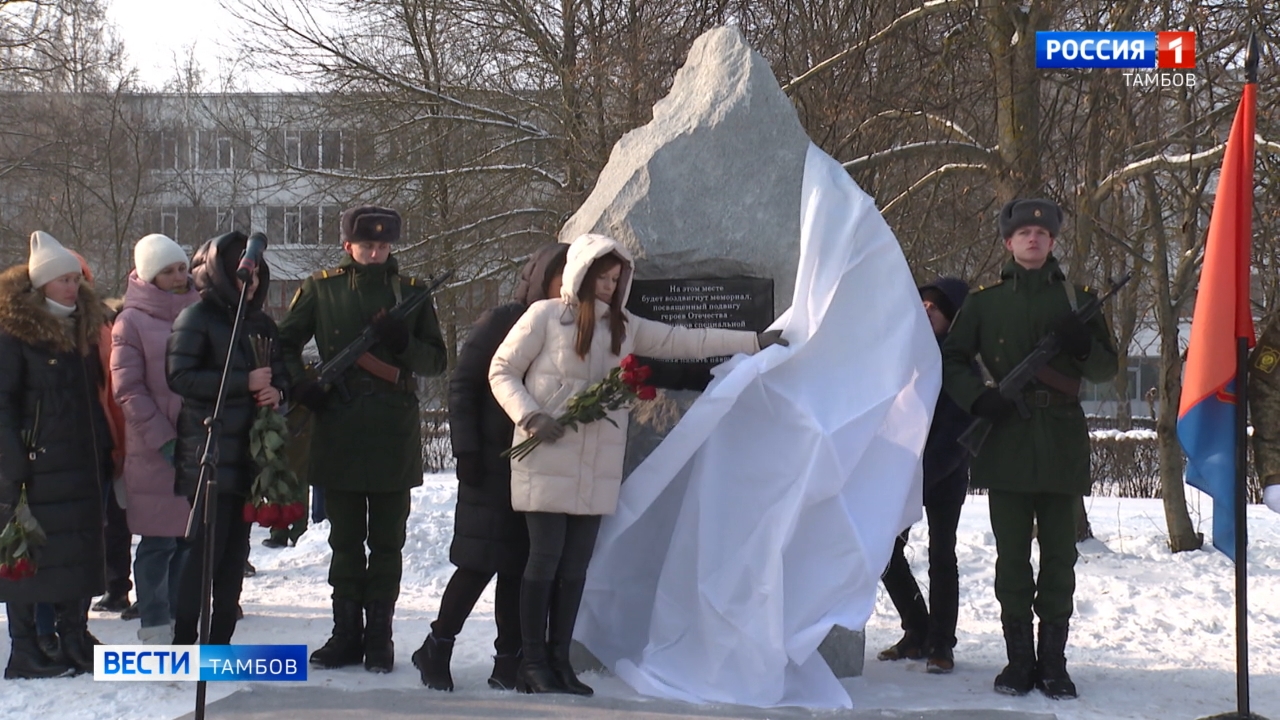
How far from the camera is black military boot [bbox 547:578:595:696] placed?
4.42 meters

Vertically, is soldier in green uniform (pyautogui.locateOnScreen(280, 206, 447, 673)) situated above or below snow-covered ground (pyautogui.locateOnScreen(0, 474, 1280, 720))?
above

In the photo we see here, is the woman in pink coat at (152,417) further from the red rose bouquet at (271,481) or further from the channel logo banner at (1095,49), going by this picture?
the channel logo banner at (1095,49)

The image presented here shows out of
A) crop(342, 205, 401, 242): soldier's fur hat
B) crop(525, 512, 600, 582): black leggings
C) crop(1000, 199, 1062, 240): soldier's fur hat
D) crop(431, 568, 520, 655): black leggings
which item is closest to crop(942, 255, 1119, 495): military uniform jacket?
crop(1000, 199, 1062, 240): soldier's fur hat

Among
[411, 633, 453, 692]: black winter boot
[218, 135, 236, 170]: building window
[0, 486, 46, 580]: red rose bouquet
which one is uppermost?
[218, 135, 236, 170]: building window

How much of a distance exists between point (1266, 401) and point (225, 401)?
3.49 metres

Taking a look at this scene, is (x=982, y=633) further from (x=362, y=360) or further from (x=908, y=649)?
(x=362, y=360)

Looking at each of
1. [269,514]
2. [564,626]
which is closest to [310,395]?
[269,514]

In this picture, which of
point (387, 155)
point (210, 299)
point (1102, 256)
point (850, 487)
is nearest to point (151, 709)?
point (210, 299)

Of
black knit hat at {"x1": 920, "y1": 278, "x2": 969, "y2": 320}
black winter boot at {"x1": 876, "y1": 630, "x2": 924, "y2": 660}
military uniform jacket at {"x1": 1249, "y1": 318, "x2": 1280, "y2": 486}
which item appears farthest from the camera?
black knit hat at {"x1": 920, "y1": 278, "x2": 969, "y2": 320}

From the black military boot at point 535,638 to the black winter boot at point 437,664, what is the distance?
0.93 feet

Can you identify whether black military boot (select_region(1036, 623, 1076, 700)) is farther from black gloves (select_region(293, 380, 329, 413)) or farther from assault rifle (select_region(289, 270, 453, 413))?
black gloves (select_region(293, 380, 329, 413))

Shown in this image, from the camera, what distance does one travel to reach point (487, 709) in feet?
13.6

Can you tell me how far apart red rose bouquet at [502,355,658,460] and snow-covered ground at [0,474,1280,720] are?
0.99 metres

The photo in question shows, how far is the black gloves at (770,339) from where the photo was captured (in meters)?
4.61
